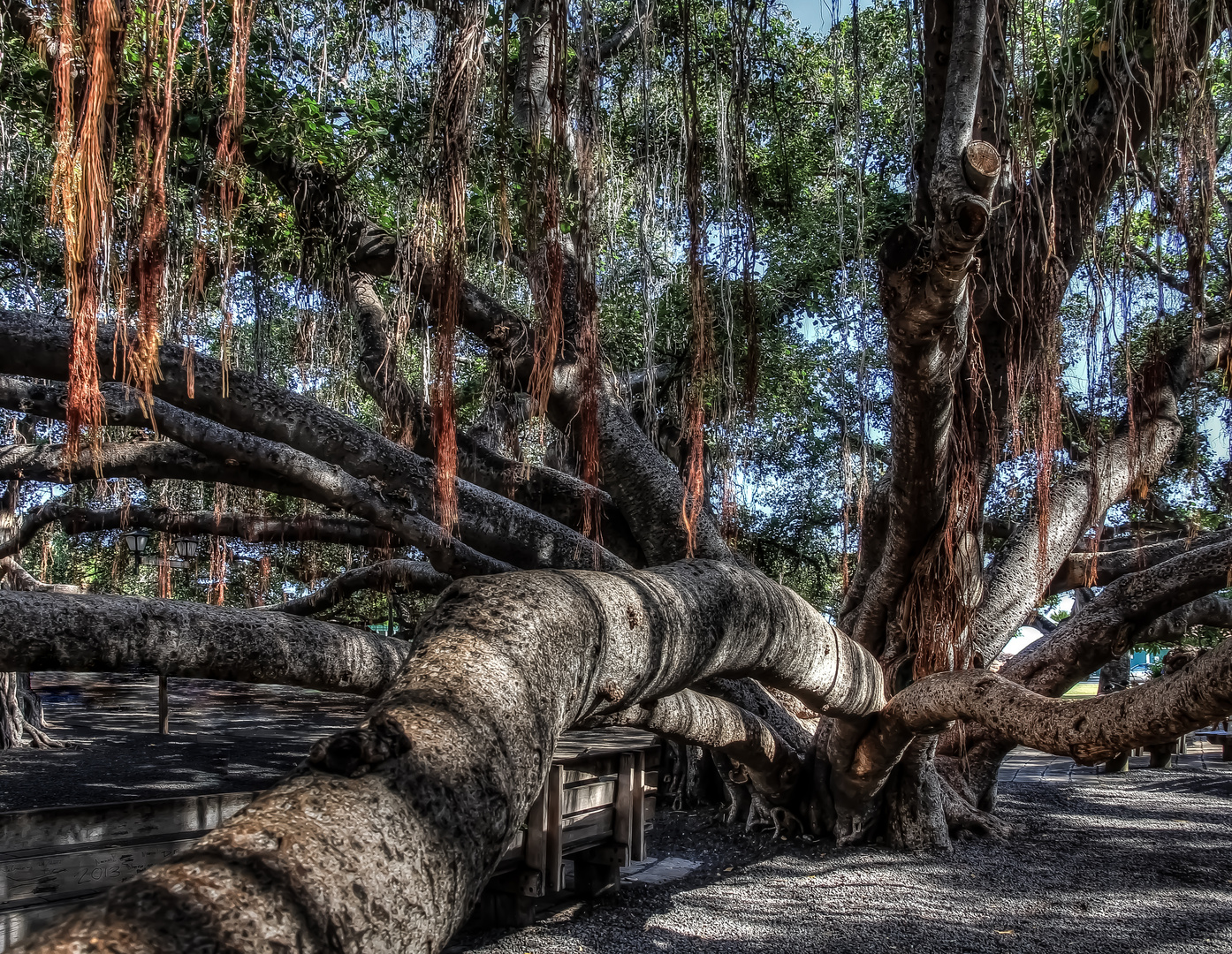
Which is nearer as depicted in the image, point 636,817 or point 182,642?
point 182,642

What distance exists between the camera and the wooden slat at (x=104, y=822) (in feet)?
7.08

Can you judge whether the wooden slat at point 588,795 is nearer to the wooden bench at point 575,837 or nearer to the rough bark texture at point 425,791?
the wooden bench at point 575,837

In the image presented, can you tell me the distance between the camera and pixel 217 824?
182 cm

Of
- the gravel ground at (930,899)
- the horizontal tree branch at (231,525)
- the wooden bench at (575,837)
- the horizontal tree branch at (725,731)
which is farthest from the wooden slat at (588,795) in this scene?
the horizontal tree branch at (231,525)

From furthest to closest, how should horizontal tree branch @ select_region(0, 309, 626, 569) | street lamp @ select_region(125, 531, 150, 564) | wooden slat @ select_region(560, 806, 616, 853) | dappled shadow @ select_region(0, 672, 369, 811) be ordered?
street lamp @ select_region(125, 531, 150, 564)
dappled shadow @ select_region(0, 672, 369, 811)
wooden slat @ select_region(560, 806, 616, 853)
horizontal tree branch @ select_region(0, 309, 626, 569)

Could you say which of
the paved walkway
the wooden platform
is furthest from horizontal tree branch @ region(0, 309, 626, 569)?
the paved walkway

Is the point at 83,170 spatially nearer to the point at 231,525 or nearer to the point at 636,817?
the point at 636,817

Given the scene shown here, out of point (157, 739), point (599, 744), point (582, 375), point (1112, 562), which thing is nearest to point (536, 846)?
point (582, 375)

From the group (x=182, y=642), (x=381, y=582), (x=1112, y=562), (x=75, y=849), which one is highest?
(x=1112, y=562)

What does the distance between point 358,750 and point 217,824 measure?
0.88m

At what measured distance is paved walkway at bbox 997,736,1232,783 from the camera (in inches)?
352

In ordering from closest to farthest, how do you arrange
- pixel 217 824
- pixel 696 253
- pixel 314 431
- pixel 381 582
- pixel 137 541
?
pixel 217 824 → pixel 696 253 → pixel 314 431 → pixel 381 582 → pixel 137 541

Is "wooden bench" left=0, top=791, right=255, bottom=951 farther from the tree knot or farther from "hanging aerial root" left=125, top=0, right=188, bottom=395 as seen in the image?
"hanging aerial root" left=125, top=0, right=188, bottom=395

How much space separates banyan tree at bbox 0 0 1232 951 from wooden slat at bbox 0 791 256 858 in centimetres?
40
